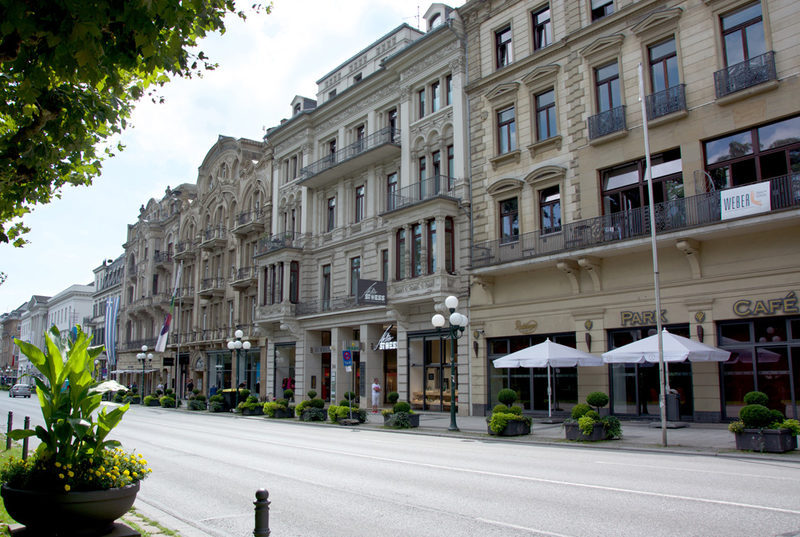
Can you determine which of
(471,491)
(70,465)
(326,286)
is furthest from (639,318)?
(326,286)

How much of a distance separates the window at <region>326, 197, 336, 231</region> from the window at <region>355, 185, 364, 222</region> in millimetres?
2230

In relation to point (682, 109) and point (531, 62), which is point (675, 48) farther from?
point (531, 62)

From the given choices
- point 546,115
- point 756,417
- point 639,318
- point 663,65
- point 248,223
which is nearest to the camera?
point 756,417

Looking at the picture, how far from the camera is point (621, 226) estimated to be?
21922 millimetres

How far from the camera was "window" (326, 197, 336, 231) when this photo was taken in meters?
37.9

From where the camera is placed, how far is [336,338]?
3562 cm

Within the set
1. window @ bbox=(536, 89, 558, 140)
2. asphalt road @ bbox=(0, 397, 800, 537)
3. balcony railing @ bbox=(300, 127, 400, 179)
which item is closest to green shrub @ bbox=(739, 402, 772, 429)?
asphalt road @ bbox=(0, 397, 800, 537)

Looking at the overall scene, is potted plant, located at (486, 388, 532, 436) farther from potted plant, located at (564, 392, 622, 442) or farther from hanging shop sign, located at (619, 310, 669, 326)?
hanging shop sign, located at (619, 310, 669, 326)

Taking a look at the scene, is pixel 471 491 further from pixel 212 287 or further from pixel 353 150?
pixel 212 287

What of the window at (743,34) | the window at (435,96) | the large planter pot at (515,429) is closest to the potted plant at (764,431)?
the large planter pot at (515,429)

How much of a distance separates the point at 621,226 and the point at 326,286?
20250 mm

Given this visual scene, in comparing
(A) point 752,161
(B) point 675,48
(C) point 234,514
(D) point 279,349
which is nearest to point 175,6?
(C) point 234,514

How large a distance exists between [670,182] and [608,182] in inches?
96.9

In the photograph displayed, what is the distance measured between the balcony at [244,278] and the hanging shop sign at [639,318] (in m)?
28.2
